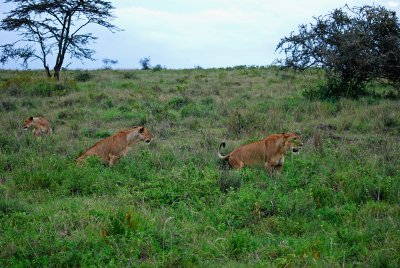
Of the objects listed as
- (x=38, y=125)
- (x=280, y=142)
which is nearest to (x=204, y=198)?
(x=280, y=142)

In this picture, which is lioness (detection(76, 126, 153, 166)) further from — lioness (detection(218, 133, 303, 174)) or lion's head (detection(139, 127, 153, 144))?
lioness (detection(218, 133, 303, 174))

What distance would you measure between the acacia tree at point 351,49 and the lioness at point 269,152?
8254 millimetres

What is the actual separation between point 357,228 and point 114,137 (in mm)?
5595

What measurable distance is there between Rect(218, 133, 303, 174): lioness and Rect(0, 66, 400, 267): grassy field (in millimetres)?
271

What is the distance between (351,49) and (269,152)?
8962 mm

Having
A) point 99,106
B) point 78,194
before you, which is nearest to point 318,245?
point 78,194

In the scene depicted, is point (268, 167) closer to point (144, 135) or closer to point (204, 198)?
point (204, 198)

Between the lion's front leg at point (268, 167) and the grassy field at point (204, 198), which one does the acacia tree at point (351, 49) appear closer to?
the grassy field at point (204, 198)

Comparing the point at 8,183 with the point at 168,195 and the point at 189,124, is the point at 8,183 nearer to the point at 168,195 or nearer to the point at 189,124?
the point at 168,195

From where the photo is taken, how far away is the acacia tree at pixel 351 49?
16.4 metres

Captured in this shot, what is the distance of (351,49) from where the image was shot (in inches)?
651

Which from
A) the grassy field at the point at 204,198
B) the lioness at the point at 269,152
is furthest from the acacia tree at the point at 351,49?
the lioness at the point at 269,152

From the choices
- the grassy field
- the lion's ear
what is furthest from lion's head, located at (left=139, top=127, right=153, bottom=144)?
the lion's ear

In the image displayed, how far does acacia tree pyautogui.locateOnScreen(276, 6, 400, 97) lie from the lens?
53.9ft
